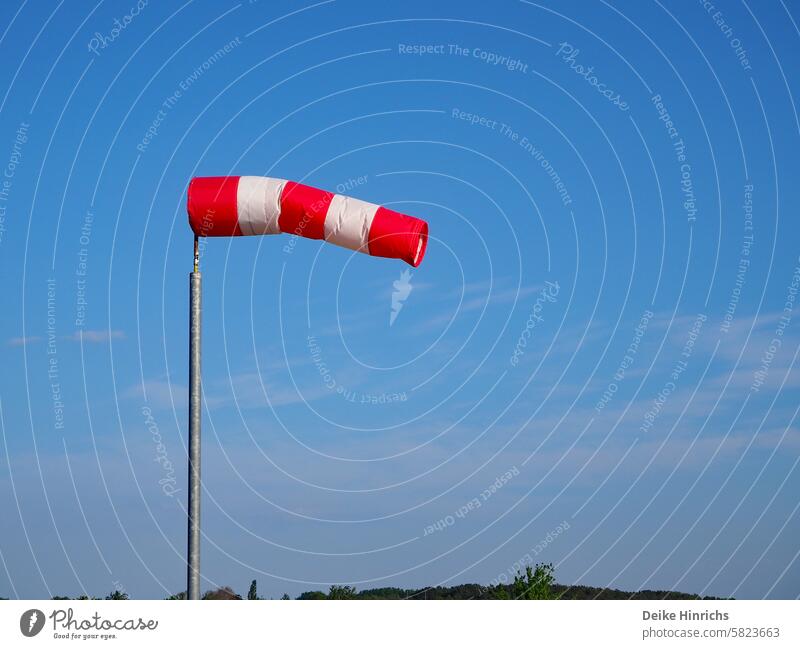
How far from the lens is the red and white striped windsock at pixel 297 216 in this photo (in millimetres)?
17188

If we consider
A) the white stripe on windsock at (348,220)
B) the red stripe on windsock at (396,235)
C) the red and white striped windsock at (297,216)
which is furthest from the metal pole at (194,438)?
the red stripe on windsock at (396,235)

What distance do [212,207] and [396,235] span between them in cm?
299

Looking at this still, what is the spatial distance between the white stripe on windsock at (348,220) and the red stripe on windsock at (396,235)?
116 mm

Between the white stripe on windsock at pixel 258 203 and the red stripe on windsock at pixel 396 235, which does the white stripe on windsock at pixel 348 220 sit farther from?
the white stripe on windsock at pixel 258 203

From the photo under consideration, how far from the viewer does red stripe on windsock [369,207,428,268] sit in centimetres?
1750
